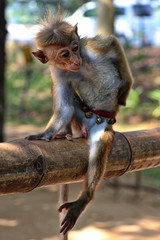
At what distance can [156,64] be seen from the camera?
1353 cm

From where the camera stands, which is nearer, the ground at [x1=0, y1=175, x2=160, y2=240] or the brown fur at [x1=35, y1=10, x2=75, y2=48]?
the brown fur at [x1=35, y1=10, x2=75, y2=48]

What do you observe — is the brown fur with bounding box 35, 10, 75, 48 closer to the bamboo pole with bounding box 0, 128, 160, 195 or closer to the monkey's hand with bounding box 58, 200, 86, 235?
the bamboo pole with bounding box 0, 128, 160, 195

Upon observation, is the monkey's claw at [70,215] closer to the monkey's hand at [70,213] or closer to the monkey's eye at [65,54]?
the monkey's hand at [70,213]

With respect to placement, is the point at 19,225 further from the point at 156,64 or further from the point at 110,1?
the point at 156,64

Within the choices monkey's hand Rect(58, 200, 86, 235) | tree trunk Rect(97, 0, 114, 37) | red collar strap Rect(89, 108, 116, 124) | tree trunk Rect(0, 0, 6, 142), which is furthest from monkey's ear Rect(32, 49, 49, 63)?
tree trunk Rect(97, 0, 114, 37)

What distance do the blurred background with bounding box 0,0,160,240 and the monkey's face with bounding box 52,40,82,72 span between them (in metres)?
0.23

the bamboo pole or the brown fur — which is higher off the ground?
the brown fur

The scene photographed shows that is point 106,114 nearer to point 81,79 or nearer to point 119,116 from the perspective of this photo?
point 81,79

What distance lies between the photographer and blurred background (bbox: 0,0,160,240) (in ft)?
19.1

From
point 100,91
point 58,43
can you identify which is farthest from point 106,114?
point 58,43

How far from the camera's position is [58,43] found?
2.63m

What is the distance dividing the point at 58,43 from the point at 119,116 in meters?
8.13

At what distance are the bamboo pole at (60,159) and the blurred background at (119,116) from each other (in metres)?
0.88

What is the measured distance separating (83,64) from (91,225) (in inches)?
143
